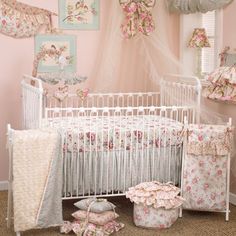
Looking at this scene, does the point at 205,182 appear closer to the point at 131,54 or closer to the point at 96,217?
the point at 96,217

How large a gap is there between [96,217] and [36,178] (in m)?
0.47

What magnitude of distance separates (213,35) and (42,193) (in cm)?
215

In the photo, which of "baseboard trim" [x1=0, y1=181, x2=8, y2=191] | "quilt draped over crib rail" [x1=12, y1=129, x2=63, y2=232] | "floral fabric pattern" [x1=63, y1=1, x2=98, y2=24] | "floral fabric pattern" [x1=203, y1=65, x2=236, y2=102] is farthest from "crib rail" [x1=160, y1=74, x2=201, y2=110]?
"baseboard trim" [x1=0, y1=181, x2=8, y2=191]

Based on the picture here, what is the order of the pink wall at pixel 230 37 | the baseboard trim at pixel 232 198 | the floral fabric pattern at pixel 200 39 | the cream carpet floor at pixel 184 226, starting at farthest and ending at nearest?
the floral fabric pattern at pixel 200 39
the baseboard trim at pixel 232 198
the pink wall at pixel 230 37
the cream carpet floor at pixel 184 226

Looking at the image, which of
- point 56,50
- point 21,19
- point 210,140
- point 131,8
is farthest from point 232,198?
point 21,19

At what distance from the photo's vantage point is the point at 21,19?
4.55 m

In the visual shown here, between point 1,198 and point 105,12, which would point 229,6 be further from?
point 1,198

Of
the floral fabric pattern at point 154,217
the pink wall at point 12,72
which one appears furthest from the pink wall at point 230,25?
the floral fabric pattern at point 154,217

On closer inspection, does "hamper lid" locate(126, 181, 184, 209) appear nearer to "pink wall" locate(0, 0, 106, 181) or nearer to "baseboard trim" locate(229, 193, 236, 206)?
"baseboard trim" locate(229, 193, 236, 206)

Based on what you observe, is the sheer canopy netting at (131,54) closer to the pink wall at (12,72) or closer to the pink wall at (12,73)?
the pink wall at (12,72)

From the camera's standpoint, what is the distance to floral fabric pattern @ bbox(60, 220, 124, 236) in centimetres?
346

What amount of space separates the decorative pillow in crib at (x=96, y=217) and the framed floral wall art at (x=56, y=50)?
4.93ft

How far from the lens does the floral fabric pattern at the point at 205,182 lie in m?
3.84

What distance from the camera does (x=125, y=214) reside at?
402cm
